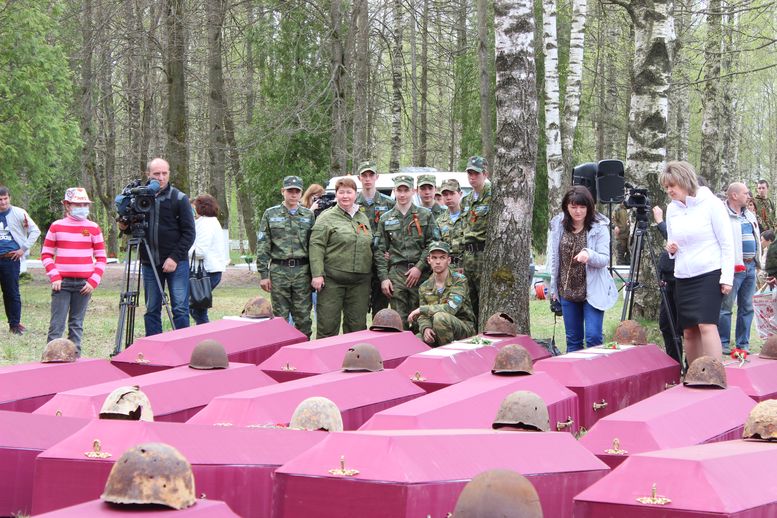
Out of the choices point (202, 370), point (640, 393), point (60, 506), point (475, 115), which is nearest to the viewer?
point (60, 506)

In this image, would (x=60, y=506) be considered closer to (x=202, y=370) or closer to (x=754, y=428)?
(x=202, y=370)

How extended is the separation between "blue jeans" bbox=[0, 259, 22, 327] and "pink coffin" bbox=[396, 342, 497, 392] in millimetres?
6966

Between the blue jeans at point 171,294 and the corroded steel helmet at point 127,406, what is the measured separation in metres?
4.77

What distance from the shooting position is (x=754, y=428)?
196 inches

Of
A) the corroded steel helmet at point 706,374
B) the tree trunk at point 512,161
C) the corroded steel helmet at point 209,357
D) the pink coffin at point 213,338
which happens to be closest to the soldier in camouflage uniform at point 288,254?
the pink coffin at point 213,338

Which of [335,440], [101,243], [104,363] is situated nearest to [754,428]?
[335,440]

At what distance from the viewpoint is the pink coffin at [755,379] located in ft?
22.4

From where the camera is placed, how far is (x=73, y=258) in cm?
1009

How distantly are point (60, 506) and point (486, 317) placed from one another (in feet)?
18.8

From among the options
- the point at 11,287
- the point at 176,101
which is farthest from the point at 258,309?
the point at 176,101

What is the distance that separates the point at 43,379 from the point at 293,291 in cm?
370

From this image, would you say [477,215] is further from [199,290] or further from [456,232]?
[199,290]

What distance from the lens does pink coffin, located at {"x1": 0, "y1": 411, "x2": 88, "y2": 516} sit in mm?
5227

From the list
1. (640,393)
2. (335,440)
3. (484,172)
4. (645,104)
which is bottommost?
(640,393)
